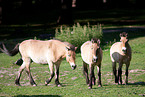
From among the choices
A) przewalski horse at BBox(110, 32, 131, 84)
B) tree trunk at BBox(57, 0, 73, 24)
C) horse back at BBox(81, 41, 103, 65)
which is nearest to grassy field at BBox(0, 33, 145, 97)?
przewalski horse at BBox(110, 32, 131, 84)

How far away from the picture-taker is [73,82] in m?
13.6

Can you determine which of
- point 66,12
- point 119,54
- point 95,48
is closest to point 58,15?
point 66,12

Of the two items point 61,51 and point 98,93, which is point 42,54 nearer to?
point 61,51

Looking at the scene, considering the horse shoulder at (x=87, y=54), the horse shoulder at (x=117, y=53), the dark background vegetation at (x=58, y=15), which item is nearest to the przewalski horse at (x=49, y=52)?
the horse shoulder at (x=87, y=54)

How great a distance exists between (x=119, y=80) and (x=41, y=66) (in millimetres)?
6804

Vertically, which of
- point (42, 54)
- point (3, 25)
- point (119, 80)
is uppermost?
point (42, 54)

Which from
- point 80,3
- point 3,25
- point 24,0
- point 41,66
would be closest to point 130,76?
point 41,66

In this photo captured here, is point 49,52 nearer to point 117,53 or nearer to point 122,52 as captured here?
point 117,53

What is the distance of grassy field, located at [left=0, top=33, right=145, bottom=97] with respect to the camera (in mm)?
10460

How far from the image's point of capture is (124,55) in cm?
1184

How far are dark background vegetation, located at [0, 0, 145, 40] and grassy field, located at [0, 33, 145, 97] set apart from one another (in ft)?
43.2

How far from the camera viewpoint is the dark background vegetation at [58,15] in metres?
35.6

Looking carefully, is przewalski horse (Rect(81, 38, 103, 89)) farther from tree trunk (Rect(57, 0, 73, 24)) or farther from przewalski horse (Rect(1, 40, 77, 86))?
tree trunk (Rect(57, 0, 73, 24))

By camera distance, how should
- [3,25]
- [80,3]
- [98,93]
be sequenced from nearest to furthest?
[98,93] → [3,25] → [80,3]
